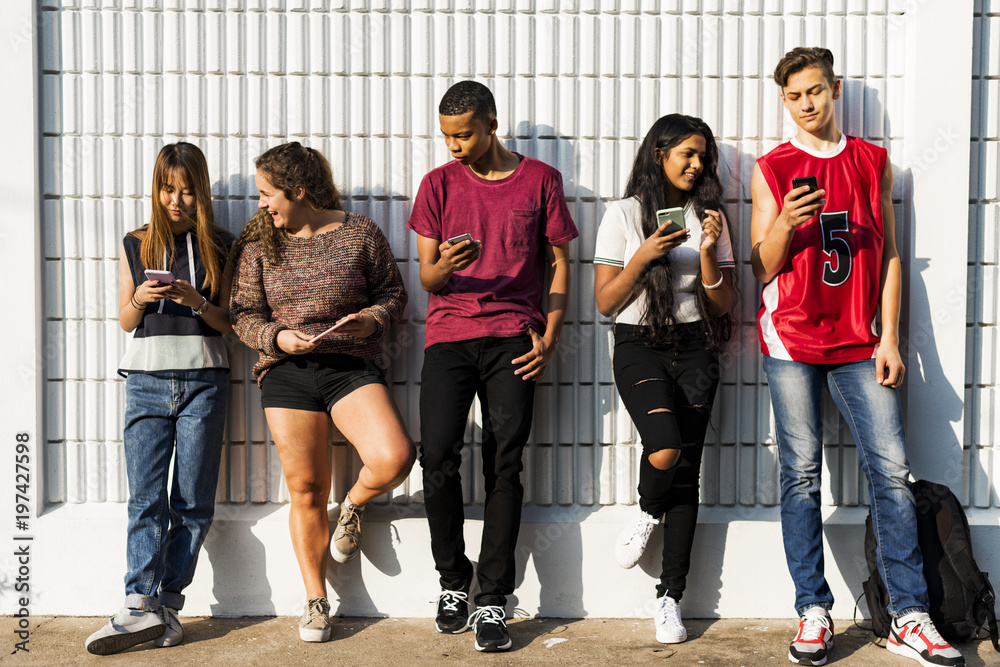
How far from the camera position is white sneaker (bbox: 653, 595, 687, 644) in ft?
10.6

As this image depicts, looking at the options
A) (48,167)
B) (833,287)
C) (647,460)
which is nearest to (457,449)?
(647,460)

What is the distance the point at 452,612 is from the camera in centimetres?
328

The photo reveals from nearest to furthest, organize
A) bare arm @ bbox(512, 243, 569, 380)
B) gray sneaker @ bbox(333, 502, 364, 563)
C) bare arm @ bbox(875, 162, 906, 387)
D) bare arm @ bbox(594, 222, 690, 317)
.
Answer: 1. bare arm @ bbox(594, 222, 690, 317)
2. bare arm @ bbox(875, 162, 906, 387)
3. bare arm @ bbox(512, 243, 569, 380)
4. gray sneaker @ bbox(333, 502, 364, 563)

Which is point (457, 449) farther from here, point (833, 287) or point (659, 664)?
point (833, 287)

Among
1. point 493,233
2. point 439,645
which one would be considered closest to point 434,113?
point 493,233

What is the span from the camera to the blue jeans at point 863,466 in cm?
310

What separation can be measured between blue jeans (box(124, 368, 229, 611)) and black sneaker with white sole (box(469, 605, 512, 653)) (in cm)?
124

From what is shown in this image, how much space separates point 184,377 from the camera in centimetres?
334

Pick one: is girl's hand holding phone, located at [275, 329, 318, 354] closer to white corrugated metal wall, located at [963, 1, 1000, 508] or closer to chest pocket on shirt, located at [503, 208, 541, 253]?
chest pocket on shirt, located at [503, 208, 541, 253]

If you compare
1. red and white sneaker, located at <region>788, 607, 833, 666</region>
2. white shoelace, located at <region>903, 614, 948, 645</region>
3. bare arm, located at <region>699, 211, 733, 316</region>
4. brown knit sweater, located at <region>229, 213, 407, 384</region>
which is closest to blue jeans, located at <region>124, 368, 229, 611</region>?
brown knit sweater, located at <region>229, 213, 407, 384</region>

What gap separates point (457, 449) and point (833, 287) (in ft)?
5.45

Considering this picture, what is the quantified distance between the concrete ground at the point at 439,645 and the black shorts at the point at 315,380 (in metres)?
0.97

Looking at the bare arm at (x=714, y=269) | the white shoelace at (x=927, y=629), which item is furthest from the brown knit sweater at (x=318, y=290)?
the white shoelace at (x=927, y=629)

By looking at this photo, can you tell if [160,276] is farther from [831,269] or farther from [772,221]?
[831,269]
